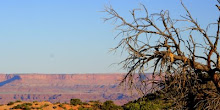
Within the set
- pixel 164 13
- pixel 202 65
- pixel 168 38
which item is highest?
pixel 164 13

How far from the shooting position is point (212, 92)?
1308 cm

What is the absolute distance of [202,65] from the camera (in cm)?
1297

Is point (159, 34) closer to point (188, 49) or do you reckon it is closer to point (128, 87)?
point (188, 49)

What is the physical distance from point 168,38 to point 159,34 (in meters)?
0.31

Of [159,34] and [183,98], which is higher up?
[159,34]

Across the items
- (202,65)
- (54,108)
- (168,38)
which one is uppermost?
(168,38)

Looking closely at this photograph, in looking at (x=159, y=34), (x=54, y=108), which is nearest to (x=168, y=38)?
(x=159, y=34)

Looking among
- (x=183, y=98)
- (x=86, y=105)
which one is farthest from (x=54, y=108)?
(x=183, y=98)

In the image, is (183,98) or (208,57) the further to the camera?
(183,98)

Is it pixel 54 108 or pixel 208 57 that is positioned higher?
pixel 208 57

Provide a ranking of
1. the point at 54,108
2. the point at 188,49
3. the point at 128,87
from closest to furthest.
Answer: the point at 188,49 → the point at 128,87 → the point at 54,108

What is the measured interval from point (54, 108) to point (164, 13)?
148 ft

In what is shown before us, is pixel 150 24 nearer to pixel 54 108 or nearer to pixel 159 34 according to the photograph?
pixel 159 34

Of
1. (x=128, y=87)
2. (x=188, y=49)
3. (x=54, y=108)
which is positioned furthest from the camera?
(x=54, y=108)
